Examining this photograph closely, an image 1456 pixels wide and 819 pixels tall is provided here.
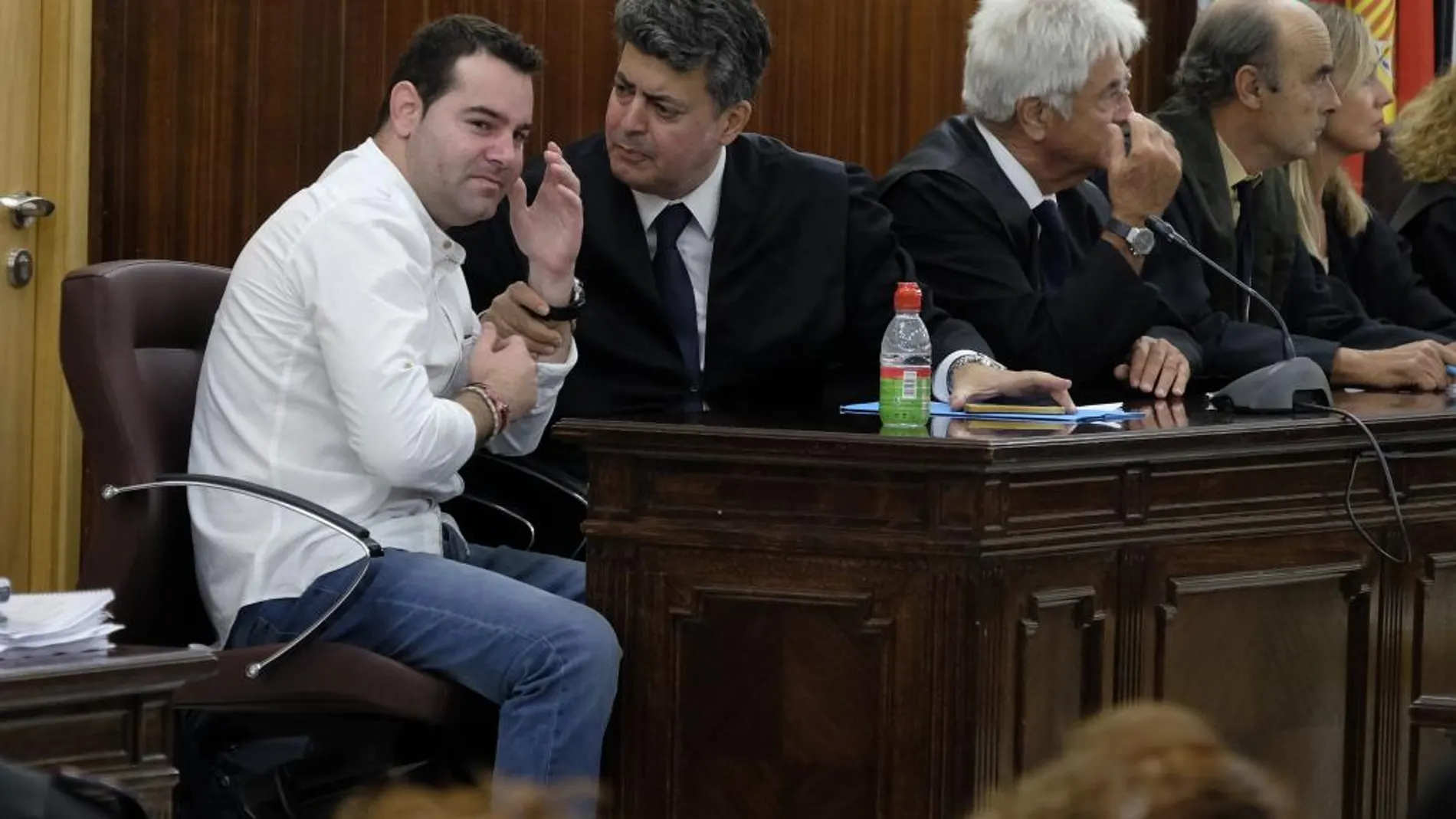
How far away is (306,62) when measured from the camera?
14.0 ft

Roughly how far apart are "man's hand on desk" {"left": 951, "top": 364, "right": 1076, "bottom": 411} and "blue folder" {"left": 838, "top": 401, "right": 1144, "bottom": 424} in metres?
0.02

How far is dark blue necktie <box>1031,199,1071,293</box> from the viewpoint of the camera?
417 centimetres

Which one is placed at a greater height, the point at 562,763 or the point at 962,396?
the point at 962,396

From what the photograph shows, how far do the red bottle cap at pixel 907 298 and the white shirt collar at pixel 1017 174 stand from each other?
0.74 meters

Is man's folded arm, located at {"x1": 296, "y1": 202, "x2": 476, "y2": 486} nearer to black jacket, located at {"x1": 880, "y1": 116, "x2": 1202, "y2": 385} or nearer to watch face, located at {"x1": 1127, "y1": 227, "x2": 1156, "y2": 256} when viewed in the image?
black jacket, located at {"x1": 880, "y1": 116, "x2": 1202, "y2": 385}

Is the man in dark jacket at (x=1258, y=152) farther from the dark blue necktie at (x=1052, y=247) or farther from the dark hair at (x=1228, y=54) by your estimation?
the dark blue necktie at (x=1052, y=247)

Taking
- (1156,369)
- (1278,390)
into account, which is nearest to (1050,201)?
(1156,369)

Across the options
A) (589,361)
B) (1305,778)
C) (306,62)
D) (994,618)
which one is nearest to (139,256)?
(306,62)

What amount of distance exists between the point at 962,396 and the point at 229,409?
1.08 metres

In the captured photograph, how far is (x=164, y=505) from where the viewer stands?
3.14 meters

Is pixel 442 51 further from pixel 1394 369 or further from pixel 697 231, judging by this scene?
pixel 1394 369

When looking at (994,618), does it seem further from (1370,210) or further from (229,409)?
(1370,210)

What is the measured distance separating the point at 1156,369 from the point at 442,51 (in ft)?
4.47

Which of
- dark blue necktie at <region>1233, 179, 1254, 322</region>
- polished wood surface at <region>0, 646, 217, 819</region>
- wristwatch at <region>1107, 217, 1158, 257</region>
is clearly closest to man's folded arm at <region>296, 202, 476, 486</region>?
polished wood surface at <region>0, 646, 217, 819</region>
